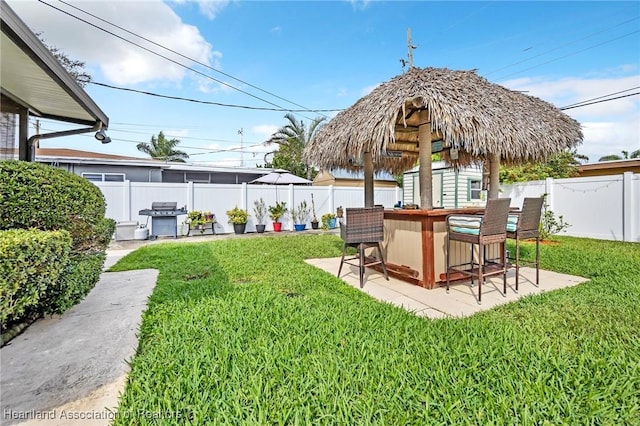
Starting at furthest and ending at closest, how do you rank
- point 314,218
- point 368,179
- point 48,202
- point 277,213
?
point 314,218 → point 277,213 → point 368,179 → point 48,202

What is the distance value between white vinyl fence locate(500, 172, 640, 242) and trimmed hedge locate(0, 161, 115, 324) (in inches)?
456

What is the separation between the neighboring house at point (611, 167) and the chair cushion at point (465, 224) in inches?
599

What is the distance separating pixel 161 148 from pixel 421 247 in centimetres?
Result: 2850

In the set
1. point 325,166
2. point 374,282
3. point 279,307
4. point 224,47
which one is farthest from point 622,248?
point 224,47

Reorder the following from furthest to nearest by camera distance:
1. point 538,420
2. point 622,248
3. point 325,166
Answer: point 622,248 < point 325,166 < point 538,420

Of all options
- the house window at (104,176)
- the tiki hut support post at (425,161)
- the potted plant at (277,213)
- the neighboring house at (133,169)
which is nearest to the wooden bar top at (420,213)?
Answer: the tiki hut support post at (425,161)

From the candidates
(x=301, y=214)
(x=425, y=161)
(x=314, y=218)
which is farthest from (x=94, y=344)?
(x=314, y=218)

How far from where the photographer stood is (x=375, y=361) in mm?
2219

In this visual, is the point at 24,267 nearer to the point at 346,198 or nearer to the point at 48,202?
the point at 48,202

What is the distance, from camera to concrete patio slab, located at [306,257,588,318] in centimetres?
354

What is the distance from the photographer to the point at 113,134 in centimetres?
2619

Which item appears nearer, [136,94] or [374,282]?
[374,282]

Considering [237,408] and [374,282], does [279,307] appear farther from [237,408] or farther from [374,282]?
[374,282]

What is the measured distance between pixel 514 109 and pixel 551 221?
223 inches
